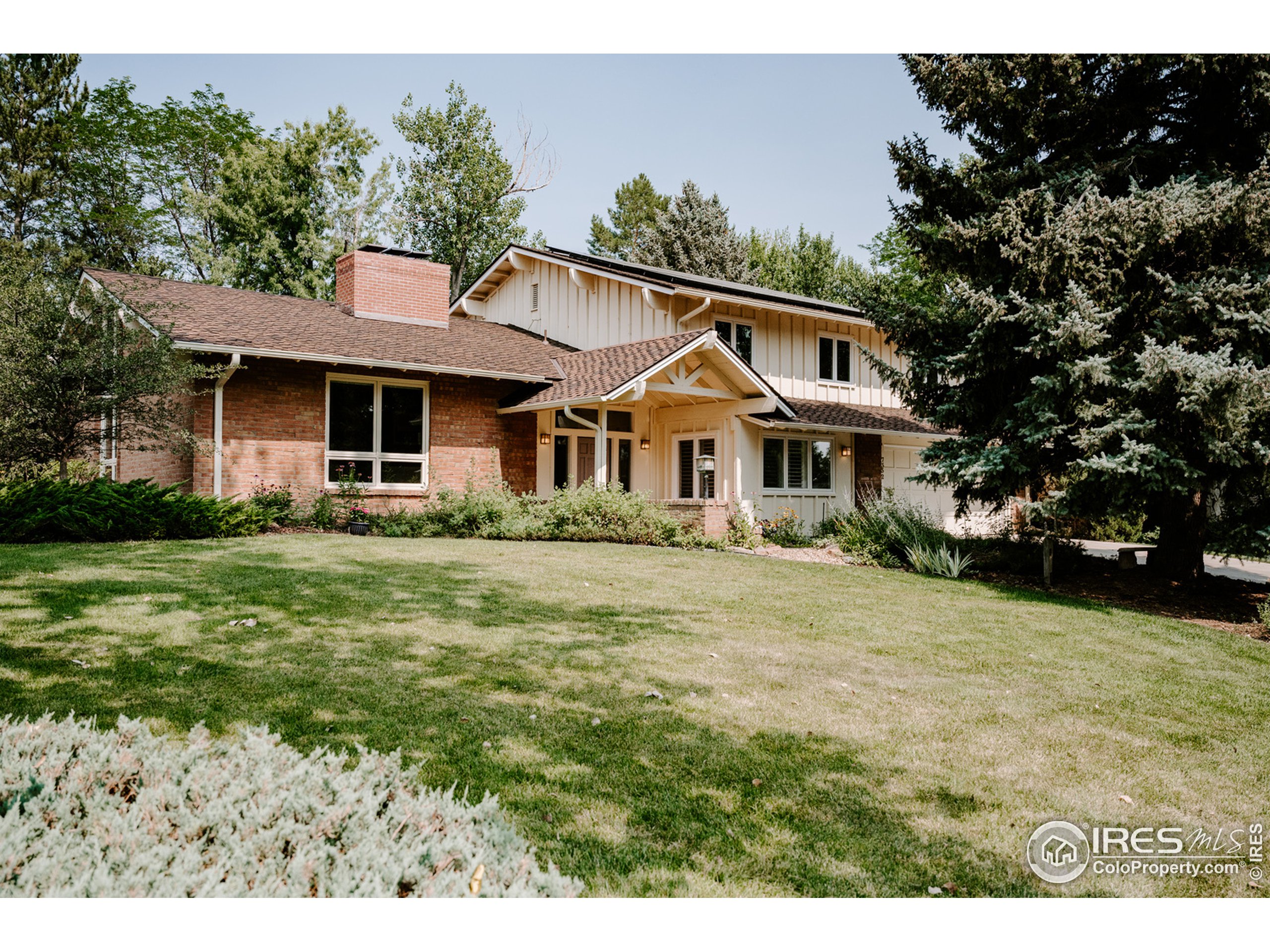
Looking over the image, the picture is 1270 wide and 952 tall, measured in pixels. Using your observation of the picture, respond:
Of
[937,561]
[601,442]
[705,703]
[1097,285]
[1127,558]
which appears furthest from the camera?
[601,442]

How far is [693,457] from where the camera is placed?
18812mm

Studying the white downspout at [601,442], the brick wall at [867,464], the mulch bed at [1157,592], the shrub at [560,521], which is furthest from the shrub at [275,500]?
the brick wall at [867,464]

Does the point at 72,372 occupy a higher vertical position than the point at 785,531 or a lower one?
higher

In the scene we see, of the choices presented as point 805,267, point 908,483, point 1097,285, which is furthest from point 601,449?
point 805,267

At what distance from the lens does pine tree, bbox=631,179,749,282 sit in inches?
1487

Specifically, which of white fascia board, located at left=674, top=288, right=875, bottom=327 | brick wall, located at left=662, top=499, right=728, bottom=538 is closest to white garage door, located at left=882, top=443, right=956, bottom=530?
white fascia board, located at left=674, top=288, right=875, bottom=327

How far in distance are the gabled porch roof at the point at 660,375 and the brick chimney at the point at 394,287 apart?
403 centimetres

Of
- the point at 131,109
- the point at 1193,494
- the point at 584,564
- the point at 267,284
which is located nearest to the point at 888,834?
the point at 584,564

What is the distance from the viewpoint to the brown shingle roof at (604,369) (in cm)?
1557

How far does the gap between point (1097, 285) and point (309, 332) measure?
1376cm

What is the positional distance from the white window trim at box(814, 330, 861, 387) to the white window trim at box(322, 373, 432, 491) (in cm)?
1016

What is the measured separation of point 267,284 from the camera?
3306 centimetres

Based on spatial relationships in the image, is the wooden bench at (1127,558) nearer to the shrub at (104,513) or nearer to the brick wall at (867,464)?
the brick wall at (867,464)

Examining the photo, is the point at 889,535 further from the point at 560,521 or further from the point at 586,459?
the point at 586,459
